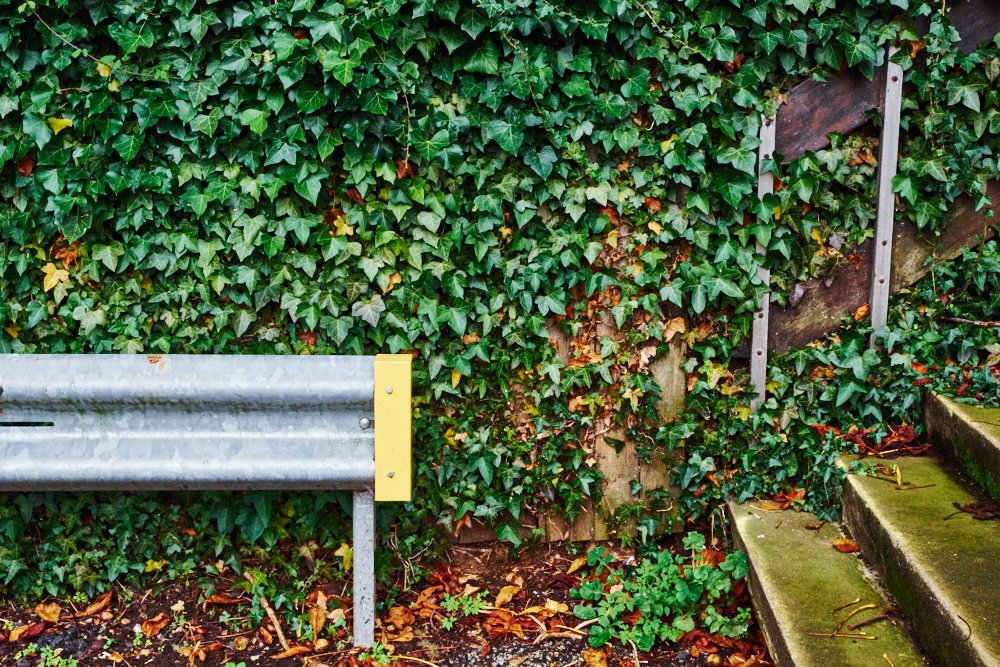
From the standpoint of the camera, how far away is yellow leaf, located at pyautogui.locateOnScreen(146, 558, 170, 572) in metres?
3.27

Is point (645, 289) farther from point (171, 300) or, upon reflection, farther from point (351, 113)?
point (171, 300)

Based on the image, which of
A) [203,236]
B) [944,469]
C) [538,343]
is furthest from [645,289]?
[203,236]

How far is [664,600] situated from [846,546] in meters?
0.70

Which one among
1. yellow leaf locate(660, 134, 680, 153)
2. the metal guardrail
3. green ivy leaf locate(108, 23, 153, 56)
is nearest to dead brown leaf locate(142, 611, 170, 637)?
the metal guardrail

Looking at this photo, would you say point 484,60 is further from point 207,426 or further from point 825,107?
point 207,426

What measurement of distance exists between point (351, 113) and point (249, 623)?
1992mm

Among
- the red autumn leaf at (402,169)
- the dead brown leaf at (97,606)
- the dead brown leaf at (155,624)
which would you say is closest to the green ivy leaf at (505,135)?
the red autumn leaf at (402,169)

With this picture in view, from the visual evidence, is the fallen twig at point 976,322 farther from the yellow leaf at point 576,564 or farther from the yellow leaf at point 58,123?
the yellow leaf at point 58,123

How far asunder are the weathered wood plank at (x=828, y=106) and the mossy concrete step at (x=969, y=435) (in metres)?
1.12

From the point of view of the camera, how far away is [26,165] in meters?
3.10

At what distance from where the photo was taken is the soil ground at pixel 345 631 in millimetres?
2896

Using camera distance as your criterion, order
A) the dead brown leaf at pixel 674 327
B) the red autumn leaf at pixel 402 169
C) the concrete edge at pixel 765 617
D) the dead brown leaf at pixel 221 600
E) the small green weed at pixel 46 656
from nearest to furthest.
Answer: the concrete edge at pixel 765 617, the small green weed at pixel 46 656, the red autumn leaf at pixel 402 169, the dead brown leaf at pixel 221 600, the dead brown leaf at pixel 674 327

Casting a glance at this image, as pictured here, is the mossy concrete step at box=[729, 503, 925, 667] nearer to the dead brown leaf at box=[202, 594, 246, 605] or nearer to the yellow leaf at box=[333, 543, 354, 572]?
the yellow leaf at box=[333, 543, 354, 572]

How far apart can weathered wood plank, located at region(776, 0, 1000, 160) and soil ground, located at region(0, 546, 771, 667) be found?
1.80 metres
